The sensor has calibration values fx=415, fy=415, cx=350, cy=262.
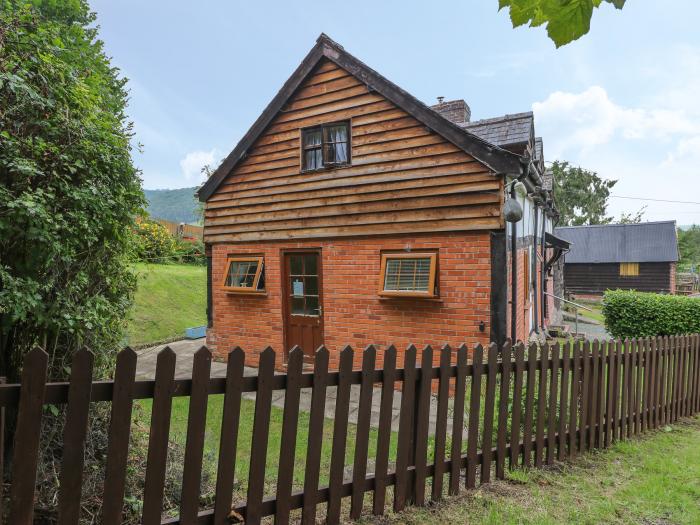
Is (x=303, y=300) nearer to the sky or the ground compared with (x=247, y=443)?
nearer to the sky

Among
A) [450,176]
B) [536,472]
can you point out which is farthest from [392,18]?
[536,472]

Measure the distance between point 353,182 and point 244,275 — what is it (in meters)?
3.21

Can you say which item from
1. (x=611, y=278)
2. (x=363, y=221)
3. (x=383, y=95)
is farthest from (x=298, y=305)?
(x=611, y=278)

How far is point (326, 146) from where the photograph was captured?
26.0 feet

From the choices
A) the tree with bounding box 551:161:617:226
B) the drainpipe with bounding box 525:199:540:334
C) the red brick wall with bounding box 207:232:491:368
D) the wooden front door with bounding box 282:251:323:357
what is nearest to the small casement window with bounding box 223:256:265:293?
the red brick wall with bounding box 207:232:491:368

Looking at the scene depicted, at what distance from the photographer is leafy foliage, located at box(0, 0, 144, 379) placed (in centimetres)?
232

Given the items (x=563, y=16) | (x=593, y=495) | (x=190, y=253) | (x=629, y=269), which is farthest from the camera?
(x=629, y=269)

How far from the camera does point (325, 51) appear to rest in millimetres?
7824

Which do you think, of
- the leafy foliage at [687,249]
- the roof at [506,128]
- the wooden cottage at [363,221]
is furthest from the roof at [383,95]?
the leafy foliage at [687,249]

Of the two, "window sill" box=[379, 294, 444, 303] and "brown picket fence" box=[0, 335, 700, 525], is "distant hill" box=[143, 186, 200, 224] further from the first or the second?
"brown picket fence" box=[0, 335, 700, 525]

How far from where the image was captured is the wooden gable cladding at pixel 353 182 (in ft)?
21.6

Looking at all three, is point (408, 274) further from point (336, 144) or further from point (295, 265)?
point (336, 144)

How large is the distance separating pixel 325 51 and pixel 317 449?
730cm

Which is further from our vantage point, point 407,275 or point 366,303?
point 366,303
